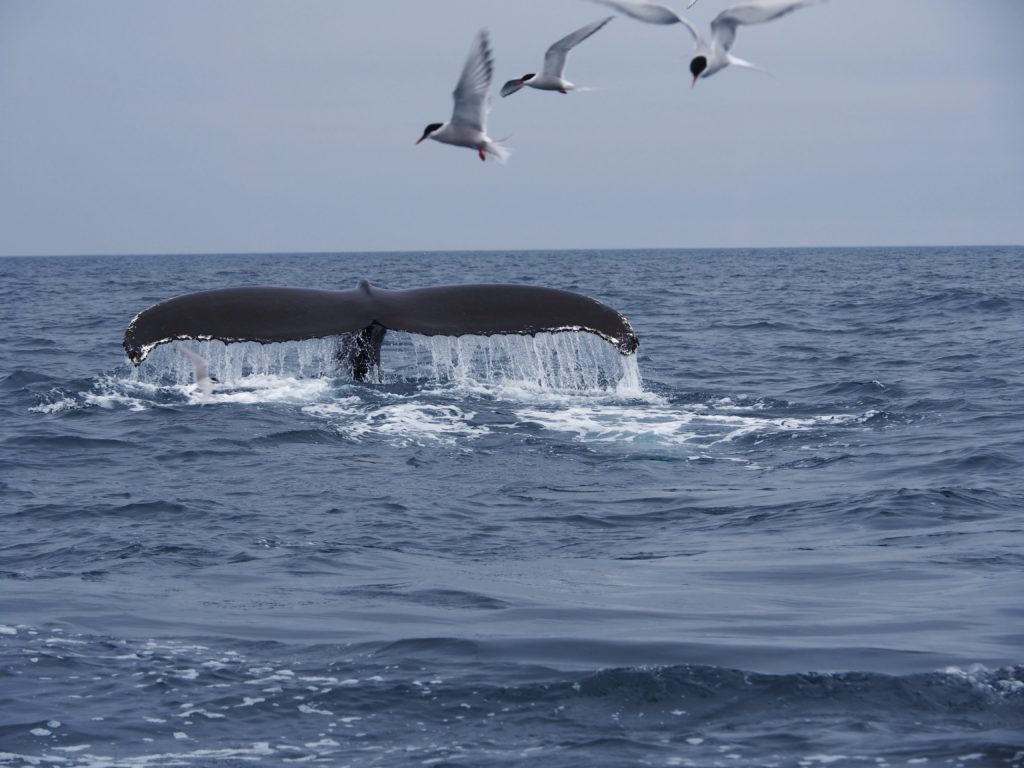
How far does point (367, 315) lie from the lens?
1243 cm

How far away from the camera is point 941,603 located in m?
6.98

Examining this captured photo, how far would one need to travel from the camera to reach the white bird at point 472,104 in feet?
20.9

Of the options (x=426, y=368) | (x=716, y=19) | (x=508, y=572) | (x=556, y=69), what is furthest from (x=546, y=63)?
(x=426, y=368)

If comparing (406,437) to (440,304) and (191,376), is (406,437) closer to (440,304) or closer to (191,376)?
(440,304)

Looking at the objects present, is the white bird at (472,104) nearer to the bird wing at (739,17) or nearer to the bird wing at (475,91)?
the bird wing at (475,91)

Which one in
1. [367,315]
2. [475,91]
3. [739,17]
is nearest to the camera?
[739,17]

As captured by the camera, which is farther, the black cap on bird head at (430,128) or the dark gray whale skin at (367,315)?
the dark gray whale skin at (367,315)

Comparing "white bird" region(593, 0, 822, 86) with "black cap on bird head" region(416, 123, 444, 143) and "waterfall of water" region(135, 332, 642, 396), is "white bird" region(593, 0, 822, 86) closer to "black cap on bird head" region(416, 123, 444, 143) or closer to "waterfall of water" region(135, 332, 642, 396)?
"black cap on bird head" region(416, 123, 444, 143)

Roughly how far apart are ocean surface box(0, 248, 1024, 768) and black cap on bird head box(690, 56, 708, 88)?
2.34 metres

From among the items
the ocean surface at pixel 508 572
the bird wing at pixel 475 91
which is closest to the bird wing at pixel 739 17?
the bird wing at pixel 475 91

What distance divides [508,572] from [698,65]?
363 cm

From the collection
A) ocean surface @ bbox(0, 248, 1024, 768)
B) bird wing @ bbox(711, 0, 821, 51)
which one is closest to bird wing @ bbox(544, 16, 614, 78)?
bird wing @ bbox(711, 0, 821, 51)

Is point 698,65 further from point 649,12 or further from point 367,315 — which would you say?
point 367,315

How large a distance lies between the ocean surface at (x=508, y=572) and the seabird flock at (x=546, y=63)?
7.45ft
